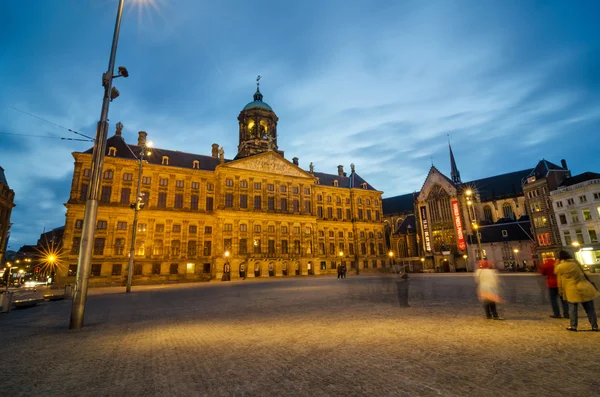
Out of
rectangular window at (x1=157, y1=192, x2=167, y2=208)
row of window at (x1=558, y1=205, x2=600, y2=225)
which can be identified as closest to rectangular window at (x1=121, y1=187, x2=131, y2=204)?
rectangular window at (x1=157, y1=192, x2=167, y2=208)

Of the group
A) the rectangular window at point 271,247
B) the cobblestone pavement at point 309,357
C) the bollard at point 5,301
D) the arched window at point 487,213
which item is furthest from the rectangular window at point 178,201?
the arched window at point 487,213

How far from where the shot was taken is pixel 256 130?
171 ft

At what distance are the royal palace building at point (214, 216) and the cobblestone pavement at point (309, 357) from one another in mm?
34334

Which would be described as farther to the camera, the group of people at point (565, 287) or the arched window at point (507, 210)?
the arched window at point (507, 210)

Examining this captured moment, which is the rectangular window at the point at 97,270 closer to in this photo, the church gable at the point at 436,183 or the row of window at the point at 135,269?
the row of window at the point at 135,269

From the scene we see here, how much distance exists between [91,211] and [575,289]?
12944mm

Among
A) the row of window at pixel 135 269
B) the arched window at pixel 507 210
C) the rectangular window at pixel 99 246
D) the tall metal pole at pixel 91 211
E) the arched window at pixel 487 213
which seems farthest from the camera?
the arched window at pixel 487 213

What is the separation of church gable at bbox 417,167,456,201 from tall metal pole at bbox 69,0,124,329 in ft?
206

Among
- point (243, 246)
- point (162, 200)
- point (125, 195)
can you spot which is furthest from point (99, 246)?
point (243, 246)

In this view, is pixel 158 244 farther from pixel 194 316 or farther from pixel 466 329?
pixel 466 329

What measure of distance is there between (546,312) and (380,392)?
28.0 feet

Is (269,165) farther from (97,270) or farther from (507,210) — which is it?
(507,210)

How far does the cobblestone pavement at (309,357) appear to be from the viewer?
3637mm

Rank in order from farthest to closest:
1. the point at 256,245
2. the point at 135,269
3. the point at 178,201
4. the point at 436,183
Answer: the point at 436,183 < the point at 256,245 < the point at 178,201 < the point at 135,269
